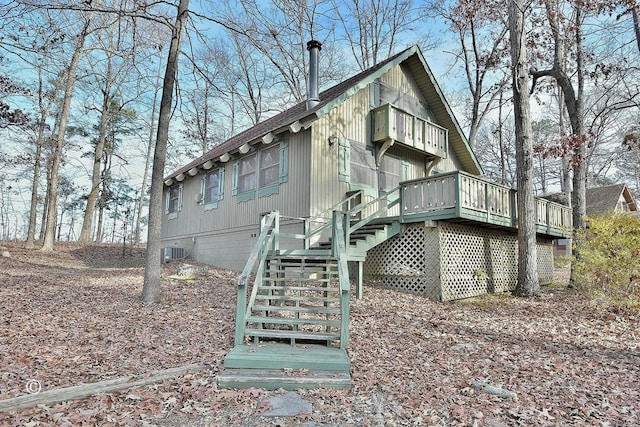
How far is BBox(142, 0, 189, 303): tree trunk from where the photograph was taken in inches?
281

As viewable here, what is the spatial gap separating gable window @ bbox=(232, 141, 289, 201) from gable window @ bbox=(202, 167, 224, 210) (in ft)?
3.21

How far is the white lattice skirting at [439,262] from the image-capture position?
8.85m

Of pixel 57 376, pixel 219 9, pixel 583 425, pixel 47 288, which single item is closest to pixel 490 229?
pixel 583 425

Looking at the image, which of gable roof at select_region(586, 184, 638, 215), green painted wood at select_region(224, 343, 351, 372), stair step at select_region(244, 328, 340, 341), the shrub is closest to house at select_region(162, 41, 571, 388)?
stair step at select_region(244, 328, 340, 341)

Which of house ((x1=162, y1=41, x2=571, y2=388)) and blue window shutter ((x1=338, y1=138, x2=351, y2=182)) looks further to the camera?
blue window shutter ((x1=338, y1=138, x2=351, y2=182))

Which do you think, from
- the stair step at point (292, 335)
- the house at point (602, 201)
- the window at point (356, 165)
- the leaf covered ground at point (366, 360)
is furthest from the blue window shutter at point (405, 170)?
the house at point (602, 201)

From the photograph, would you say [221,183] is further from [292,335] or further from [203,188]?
[292,335]

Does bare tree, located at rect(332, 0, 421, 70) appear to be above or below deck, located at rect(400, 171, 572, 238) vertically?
above

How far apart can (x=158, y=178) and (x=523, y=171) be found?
8.44 m

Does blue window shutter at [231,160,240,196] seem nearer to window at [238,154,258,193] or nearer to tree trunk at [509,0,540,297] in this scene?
window at [238,154,258,193]

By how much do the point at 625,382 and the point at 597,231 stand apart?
15.6ft

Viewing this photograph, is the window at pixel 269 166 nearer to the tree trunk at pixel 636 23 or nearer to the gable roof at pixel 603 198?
the tree trunk at pixel 636 23

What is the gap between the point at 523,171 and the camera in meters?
9.53

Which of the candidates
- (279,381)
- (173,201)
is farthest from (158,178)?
(173,201)
